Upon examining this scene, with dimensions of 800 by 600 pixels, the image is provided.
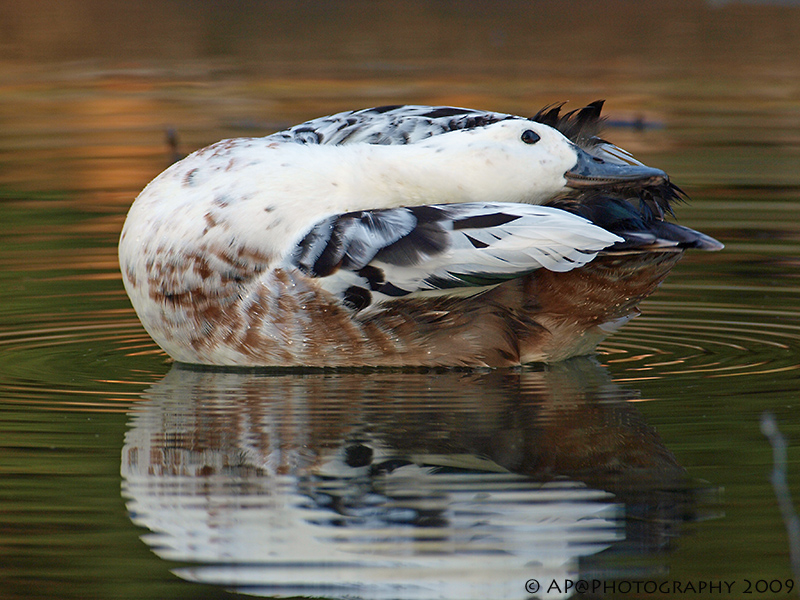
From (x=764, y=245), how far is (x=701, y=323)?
207cm

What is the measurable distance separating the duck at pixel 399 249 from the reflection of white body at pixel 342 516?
2.47 ft

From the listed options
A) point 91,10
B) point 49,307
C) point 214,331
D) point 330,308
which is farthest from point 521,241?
point 91,10

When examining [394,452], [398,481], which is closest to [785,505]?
[398,481]

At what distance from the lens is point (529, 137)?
5.62 m

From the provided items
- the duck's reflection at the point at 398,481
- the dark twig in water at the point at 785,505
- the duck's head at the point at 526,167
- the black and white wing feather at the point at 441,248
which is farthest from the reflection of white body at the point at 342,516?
the duck's head at the point at 526,167

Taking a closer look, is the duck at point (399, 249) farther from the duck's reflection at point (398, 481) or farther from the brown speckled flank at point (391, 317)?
the duck's reflection at point (398, 481)

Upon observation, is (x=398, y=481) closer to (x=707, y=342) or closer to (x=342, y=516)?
(x=342, y=516)

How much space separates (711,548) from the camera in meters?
3.71

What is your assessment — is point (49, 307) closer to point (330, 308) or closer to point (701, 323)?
point (330, 308)

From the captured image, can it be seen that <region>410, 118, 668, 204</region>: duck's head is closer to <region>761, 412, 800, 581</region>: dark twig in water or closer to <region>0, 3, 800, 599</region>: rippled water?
<region>0, 3, 800, 599</region>: rippled water

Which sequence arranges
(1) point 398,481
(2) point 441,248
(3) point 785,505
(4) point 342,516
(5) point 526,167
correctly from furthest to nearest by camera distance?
(5) point 526,167, (2) point 441,248, (1) point 398,481, (4) point 342,516, (3) point 785,505

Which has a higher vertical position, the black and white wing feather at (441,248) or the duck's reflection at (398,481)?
the black and white wing feather at (441,248)

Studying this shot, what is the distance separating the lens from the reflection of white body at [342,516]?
356 cm

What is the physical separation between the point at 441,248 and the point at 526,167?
1.93 ft
